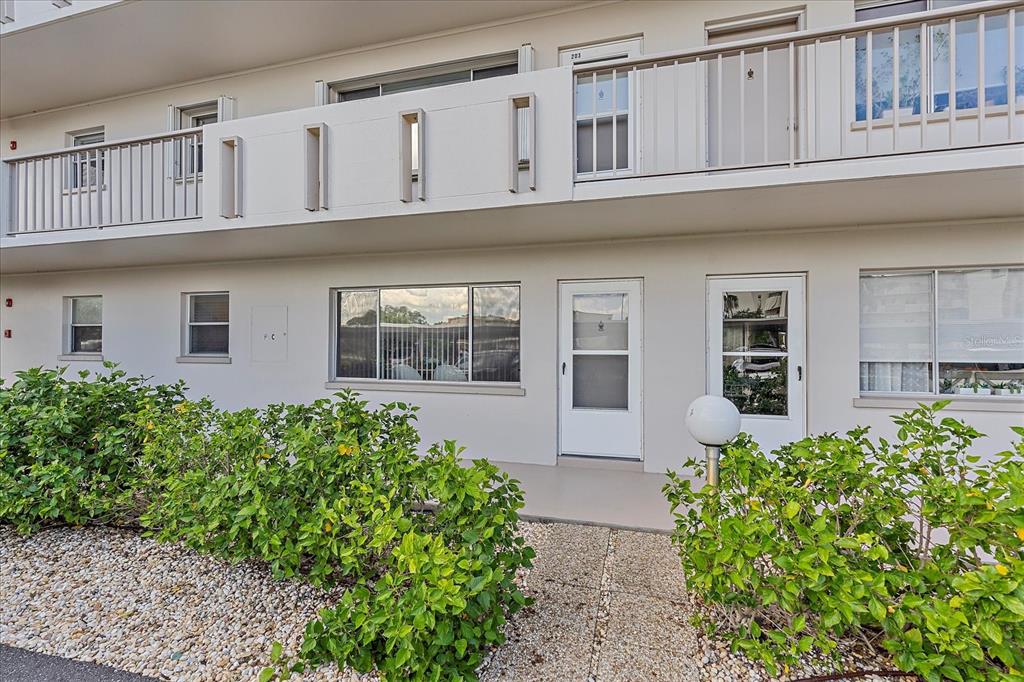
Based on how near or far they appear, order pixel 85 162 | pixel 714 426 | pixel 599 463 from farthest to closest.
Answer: pixel 85 162 → pixel 599 463 → pixel 714 426

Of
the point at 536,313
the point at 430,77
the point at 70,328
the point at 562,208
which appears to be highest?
the point at 430,77

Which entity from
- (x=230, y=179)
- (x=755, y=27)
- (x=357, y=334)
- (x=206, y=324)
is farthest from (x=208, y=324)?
(x=755, y=27)

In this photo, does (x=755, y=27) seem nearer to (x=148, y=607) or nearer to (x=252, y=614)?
(x=252, y=614)

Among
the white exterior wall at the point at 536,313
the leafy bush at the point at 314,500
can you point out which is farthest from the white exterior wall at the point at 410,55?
the leafy bush at the point at 314,500

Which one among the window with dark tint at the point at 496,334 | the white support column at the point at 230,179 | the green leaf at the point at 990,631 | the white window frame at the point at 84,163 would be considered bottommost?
the green leaf at the point at 990,631

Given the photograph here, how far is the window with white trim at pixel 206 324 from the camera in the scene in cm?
753

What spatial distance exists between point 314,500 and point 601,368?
12.8 feet

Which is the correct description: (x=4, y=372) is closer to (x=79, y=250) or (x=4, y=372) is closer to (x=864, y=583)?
(x=79, y=250)

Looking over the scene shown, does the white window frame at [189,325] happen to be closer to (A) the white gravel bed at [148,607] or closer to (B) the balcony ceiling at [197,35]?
(B) the balcony ceiling at [197,35]

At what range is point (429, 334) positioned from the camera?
6.61 m

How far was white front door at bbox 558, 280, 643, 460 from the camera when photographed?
575 cm

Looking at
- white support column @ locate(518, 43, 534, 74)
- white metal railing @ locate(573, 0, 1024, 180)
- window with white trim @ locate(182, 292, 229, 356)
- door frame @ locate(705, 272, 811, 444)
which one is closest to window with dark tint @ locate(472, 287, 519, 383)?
white metal railing @ locate(573, 0, 1024, 180)

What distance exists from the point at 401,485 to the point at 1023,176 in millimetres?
5104

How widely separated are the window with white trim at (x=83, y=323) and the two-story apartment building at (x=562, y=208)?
95 centimetres
